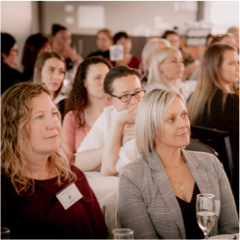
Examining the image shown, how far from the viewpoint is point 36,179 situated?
1.67 meters

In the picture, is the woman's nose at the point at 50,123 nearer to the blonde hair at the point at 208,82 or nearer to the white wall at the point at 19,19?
the blonde hair at the point at 208,82

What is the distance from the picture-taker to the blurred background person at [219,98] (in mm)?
3232

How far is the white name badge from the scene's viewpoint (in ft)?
5.48

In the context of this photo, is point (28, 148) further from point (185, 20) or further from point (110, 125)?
point (185, 20)

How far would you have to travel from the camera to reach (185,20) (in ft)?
35.4

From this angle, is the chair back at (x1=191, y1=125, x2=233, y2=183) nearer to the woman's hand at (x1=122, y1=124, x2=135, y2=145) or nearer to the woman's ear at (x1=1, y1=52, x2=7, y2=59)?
the woman's hand at (x1=122, y1=124, x2=135, y2=145)

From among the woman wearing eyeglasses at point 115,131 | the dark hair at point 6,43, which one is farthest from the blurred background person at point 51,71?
the woman wearing eyeglasses at point 115,131

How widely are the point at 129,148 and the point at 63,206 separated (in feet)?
2.72

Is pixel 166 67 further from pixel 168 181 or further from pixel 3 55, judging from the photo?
pixel 168 181

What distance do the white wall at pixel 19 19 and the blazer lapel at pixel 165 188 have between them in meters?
5.43

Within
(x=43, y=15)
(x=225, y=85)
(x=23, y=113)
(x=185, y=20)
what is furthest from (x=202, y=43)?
(x=23, y=113)

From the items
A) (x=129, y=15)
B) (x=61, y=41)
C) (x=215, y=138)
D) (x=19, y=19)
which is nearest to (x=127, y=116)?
(x=215, y=138)

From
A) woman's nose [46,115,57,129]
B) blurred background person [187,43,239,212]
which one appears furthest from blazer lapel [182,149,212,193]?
blurred background person [187,43,239,212]

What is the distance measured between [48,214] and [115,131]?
2.97 ft
